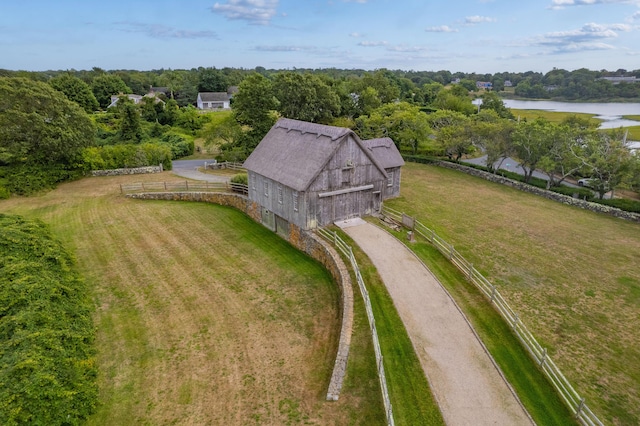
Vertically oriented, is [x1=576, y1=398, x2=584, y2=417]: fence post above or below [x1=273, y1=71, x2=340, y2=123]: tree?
below

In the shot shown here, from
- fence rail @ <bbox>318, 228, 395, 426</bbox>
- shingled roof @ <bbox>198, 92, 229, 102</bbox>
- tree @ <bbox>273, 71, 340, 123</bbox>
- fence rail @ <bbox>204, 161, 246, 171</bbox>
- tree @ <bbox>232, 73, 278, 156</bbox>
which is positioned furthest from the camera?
shingled roof @ <bbox>198, 92, 229, 102</bbox>

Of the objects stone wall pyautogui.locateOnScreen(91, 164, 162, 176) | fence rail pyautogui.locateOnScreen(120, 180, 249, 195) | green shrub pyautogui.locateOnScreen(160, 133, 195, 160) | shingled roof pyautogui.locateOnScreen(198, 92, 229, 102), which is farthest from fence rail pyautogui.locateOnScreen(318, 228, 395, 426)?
shingled roof pyautogui.locateOnScreen(198, 92, 229, 102)

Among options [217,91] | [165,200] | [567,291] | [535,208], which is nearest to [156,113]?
[165,200]

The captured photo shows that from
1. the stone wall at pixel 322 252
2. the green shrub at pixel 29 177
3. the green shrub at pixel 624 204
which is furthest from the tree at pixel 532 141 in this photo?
the green shrub at pixel 29 177

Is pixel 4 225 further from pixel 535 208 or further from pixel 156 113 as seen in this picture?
pixel 156 113

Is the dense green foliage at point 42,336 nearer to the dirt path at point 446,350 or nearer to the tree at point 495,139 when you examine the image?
the dirt path at point 446,350

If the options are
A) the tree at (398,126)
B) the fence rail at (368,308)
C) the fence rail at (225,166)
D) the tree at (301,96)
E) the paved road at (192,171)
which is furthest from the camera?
the tree at (301,96)

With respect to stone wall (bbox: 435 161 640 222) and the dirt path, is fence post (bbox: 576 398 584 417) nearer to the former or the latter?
the dirt path
